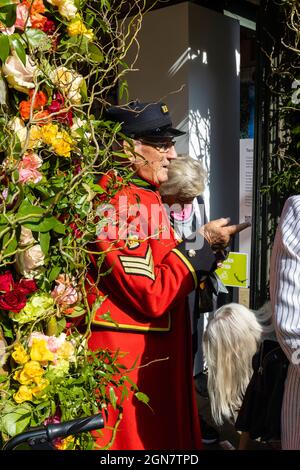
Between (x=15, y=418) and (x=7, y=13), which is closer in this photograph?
(x=7, y=13)

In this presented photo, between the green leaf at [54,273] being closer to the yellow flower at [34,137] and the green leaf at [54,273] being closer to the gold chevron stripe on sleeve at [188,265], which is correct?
the yellow flower at [34,137]

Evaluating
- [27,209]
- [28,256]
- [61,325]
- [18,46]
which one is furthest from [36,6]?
[61,325]

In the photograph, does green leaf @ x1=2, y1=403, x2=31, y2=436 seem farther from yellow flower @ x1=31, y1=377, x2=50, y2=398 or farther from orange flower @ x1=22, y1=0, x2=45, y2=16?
orange flower @ x1=22, y1=0, x2=45, y2=16

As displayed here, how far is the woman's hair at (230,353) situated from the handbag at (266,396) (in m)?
0.36

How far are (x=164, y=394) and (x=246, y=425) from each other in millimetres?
351

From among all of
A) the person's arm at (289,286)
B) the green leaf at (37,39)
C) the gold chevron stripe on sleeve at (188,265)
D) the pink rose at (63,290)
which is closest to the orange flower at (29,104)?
the green leaf at (37,39)

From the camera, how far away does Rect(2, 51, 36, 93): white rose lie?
4.07ft

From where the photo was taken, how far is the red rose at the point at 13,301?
50.5 inches

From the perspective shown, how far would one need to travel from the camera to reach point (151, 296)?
1937 millimetres

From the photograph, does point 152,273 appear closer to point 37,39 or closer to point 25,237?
point 25,237

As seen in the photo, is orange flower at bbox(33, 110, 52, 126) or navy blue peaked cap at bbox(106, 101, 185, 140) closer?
orange flower at bbox(33, 110, 52, 126)

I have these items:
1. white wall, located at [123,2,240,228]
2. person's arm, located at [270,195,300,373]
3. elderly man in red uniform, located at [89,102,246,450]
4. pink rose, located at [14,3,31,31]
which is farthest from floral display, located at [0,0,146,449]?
white wall, located at [123,2,240,228]

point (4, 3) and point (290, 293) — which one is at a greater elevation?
point (4, 3)

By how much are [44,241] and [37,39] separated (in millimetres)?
489
